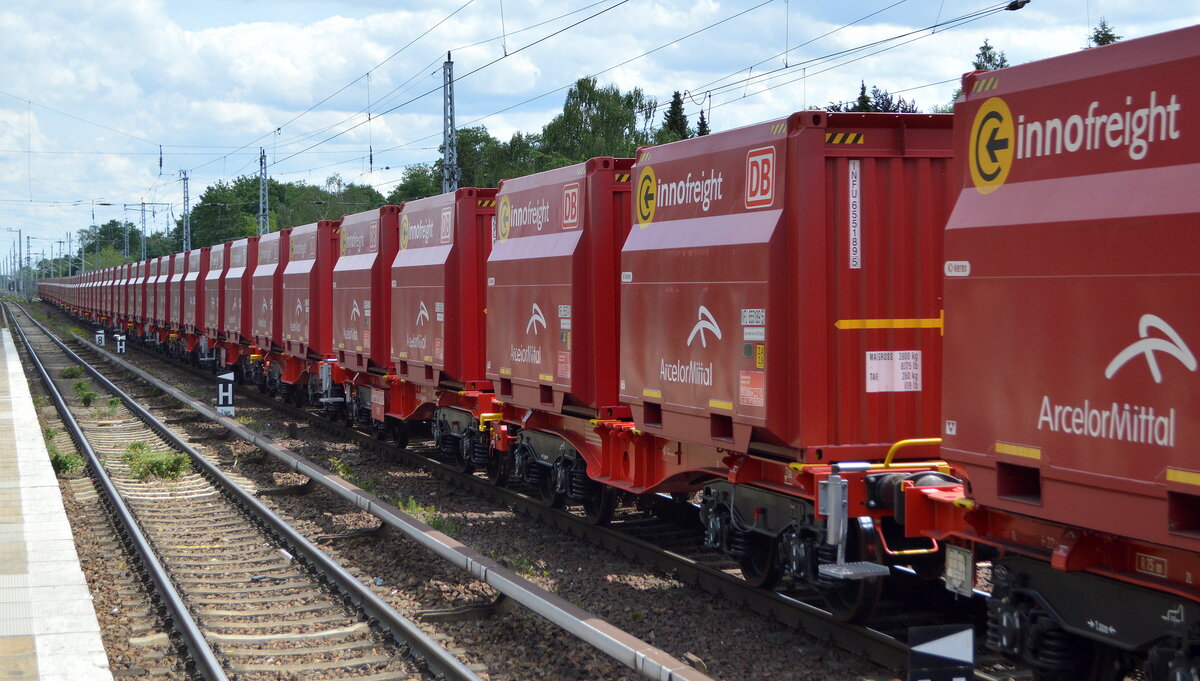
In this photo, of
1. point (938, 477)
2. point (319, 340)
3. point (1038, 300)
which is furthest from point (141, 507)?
point (1038, 300)

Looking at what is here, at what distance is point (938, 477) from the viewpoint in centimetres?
685

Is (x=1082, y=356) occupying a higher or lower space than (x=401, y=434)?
higher

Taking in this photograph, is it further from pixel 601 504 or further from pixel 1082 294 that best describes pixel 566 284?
pixel 1082 294

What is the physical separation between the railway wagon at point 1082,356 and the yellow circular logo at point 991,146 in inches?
0.4

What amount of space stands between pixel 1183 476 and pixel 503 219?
28.7 feet

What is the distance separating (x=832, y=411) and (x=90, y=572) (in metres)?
6.89

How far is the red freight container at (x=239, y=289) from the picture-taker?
89.1 feet

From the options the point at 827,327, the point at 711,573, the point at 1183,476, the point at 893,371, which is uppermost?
the point at 827,327

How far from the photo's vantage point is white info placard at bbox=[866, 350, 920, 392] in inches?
293

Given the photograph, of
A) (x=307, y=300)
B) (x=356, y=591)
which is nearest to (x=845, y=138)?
(x=356, y=591)

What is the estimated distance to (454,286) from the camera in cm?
1381

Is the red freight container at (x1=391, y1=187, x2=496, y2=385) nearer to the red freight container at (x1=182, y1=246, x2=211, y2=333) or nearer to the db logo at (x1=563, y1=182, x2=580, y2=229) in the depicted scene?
the db logo at (x1=563, y1=182, x2=580, y2=229)

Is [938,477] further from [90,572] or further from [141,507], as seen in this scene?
[141,507]

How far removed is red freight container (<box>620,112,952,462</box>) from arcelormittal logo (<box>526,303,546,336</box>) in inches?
130
